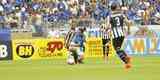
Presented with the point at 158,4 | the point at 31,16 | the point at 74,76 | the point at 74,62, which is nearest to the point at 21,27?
the point at 31,16

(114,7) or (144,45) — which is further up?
(114,7)

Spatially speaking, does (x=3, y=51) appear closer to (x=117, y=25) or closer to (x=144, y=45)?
(x=144, y=45)

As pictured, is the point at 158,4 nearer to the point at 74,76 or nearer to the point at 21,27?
the point at 21,27

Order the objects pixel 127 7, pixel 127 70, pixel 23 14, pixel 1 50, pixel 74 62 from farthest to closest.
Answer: pixel 127 7
pixel 23 14
pixel 1 50
pixel 74 62
pixel 127 70

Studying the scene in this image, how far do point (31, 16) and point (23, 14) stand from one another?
3.88 feet

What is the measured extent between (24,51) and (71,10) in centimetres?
588

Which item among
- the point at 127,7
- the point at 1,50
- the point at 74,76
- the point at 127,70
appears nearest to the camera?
the point at 74,76

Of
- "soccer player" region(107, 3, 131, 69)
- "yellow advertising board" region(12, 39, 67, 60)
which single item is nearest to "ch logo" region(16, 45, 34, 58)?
"yellow advertising board" region(12, 39, 67, 60)

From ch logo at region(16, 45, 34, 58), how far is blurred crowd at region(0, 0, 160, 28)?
2.83 meters

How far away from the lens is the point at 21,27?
2669cm

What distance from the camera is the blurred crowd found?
28.9 meters

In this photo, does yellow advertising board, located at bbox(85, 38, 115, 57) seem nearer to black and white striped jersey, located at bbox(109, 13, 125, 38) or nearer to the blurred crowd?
the blurred crowd

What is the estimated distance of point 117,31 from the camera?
16.3m

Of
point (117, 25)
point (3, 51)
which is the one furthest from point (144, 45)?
point (117, 25)
